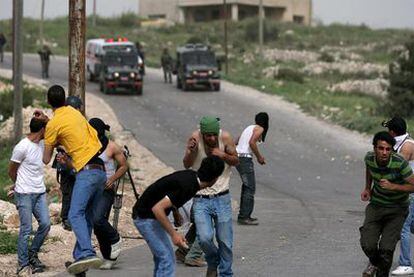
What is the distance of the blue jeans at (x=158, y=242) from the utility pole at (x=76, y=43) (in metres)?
6.85

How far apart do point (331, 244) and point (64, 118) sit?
14.8 feet

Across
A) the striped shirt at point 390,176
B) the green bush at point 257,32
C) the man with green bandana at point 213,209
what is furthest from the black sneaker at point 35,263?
the green bush at point 257,32

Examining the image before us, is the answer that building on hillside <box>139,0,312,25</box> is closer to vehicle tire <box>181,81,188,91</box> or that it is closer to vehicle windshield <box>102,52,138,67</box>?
vehicle tire <box>181,81,188,91</box>

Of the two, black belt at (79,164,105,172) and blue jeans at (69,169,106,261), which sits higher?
black belt at (79,164,105,172)

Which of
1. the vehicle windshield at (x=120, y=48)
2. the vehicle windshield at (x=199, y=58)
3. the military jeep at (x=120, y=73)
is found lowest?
the military jeep at (x=120, y=73)

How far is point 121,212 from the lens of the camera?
45.5ft

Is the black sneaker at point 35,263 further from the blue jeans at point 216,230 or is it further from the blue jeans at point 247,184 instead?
the blue jeans at point 247,184

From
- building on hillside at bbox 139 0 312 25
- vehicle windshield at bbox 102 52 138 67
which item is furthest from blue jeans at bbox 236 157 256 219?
building on hillside at bbox 139 0 312 25

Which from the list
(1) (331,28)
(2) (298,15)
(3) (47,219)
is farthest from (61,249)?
(2) (298,15)

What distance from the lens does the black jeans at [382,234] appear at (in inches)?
346

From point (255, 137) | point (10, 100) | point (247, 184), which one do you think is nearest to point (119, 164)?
point (255, 137)

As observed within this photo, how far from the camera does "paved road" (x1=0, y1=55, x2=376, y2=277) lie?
1063 centimetres

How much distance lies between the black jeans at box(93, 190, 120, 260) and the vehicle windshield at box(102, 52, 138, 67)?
30136 millimetres

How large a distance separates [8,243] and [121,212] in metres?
3.22
